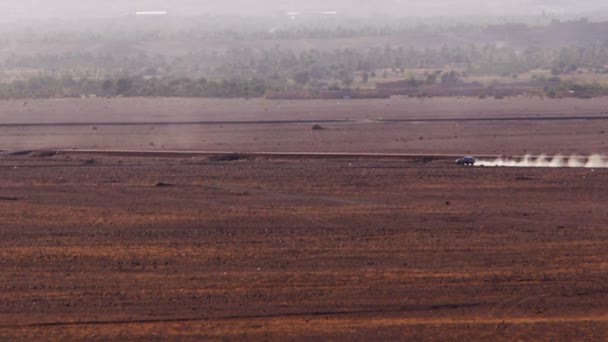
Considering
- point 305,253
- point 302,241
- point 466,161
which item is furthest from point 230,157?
point 305,253

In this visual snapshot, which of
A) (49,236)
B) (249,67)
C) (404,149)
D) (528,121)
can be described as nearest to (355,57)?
(249,67)

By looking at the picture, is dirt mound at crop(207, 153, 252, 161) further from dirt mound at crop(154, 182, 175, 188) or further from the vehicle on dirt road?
the vehicle on dirt road

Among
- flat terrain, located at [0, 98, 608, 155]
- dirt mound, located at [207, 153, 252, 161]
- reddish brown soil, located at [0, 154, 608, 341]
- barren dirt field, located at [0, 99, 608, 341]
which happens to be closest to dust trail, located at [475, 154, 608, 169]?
barren dirt field, located at [0, 99, 608, 341]

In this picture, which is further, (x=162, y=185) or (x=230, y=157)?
(x=230, y=157)

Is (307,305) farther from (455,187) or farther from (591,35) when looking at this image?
(591,35)

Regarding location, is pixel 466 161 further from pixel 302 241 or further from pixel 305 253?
pixel 305 253

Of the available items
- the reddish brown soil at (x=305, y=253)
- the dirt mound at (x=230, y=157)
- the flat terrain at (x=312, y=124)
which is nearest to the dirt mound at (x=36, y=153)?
the flat terrain at (x=312, y=124)

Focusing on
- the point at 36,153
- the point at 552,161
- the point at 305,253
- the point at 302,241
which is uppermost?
the point at 305,253

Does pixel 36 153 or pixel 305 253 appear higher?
pixel 305 253
